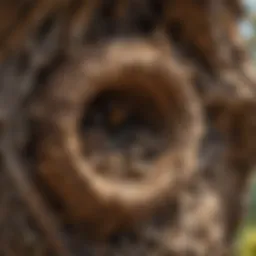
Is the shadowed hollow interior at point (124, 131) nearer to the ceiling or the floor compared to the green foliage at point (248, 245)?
nearer to the floor

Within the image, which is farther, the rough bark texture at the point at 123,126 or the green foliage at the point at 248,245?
the green foliage at the point at 248,245

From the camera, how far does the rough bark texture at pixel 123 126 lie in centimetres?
74

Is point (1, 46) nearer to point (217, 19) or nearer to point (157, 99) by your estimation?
point (157, 99)

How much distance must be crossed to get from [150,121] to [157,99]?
1.4 inches

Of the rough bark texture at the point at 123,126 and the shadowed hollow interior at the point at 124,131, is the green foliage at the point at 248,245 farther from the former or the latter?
the shadowed hollow interior at the point at 124,131

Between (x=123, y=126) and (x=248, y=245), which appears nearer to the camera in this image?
(x=123, y=126)

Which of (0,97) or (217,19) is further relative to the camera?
(217,19)

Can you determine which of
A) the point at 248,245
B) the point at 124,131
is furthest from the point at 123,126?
the point at 248,245

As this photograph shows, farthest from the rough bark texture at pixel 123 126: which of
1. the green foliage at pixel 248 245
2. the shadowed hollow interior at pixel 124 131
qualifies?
the green foliage at pixel 248 245

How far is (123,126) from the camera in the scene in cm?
84

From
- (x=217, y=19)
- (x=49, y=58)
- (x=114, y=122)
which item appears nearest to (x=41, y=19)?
(x=49, y=58)

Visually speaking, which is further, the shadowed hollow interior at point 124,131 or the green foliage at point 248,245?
the green foliage at point 248,245

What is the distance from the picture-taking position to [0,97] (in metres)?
0.73

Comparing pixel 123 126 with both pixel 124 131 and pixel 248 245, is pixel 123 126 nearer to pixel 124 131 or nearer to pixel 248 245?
pixel 124 131
